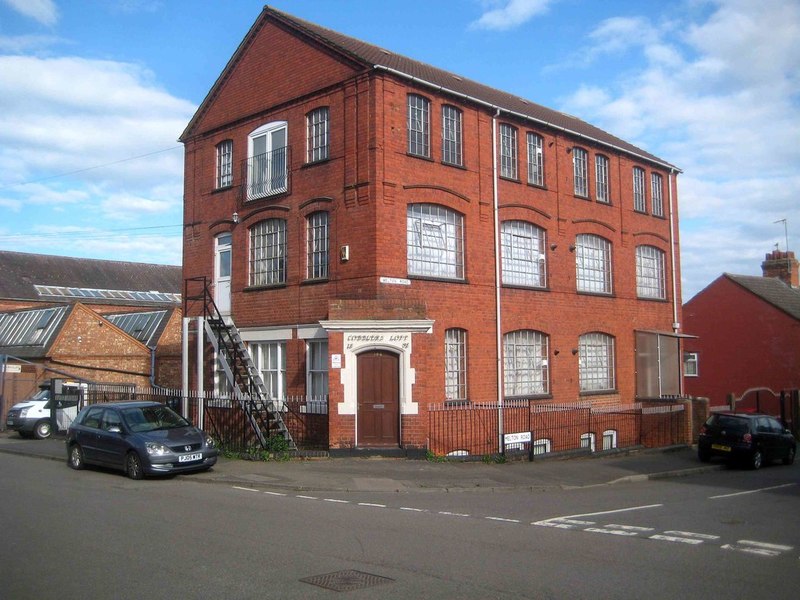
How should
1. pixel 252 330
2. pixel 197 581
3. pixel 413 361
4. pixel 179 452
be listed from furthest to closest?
pixel 252 330 < pixel 413 361 < pixel 179 452 < pixel 197 581

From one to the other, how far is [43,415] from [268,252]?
10.00m

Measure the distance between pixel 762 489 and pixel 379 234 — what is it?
406 inches

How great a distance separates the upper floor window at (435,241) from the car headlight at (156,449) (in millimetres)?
7626

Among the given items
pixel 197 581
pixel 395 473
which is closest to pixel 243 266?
pixel 395 473

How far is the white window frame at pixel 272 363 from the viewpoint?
2158cm

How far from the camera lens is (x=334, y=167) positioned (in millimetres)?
20453

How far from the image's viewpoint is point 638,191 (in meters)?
28.4

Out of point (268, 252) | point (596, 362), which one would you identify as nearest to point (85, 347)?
point (268, 252)

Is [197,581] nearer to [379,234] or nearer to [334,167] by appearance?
[379,234]

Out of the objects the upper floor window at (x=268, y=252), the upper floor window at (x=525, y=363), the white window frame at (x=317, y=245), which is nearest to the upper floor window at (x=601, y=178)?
the upper floor window at (x=525, y=363)

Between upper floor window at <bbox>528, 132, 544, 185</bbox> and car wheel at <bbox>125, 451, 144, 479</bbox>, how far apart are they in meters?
14.1

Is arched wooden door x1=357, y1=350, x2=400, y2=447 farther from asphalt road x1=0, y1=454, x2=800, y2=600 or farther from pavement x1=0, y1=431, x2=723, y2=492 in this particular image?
asphalt road x1=0, y1=454, x2=800, y2=600

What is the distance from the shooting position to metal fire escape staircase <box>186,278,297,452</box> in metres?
19.5

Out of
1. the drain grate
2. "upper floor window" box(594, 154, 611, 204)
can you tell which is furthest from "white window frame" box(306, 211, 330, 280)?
the drain grate
